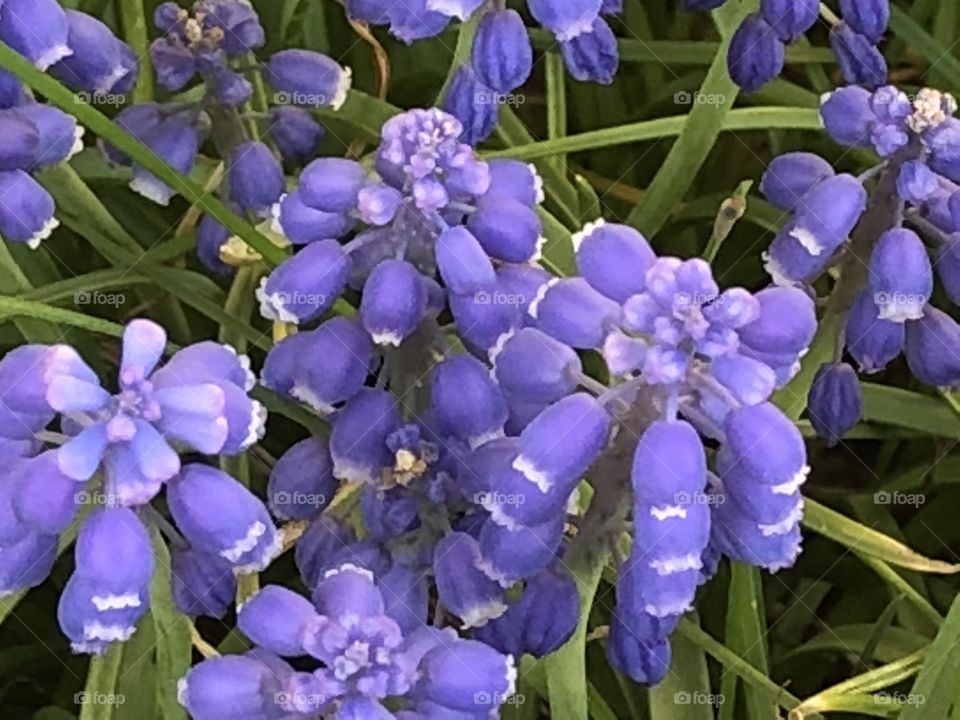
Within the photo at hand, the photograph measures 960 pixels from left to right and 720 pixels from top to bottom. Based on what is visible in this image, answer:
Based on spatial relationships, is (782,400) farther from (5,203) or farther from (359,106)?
(5,203)

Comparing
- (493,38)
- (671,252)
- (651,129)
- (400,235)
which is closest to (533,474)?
(400,235)

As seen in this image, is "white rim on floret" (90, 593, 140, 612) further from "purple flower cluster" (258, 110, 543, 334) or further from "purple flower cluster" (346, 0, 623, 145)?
"purple flower cluster" (346, 0, 623, 145)

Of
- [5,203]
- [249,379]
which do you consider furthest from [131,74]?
[249,379]

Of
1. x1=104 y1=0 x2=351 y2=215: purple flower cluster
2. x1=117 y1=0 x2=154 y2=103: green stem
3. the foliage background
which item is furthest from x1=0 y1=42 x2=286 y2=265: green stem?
x1=117 y1=0 x2=154 y2=103: green stem

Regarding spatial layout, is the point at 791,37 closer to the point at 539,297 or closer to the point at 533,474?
the point at 539,297

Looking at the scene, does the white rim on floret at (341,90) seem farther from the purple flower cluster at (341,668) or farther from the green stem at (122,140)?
the purple flower cluster at (341,668)
